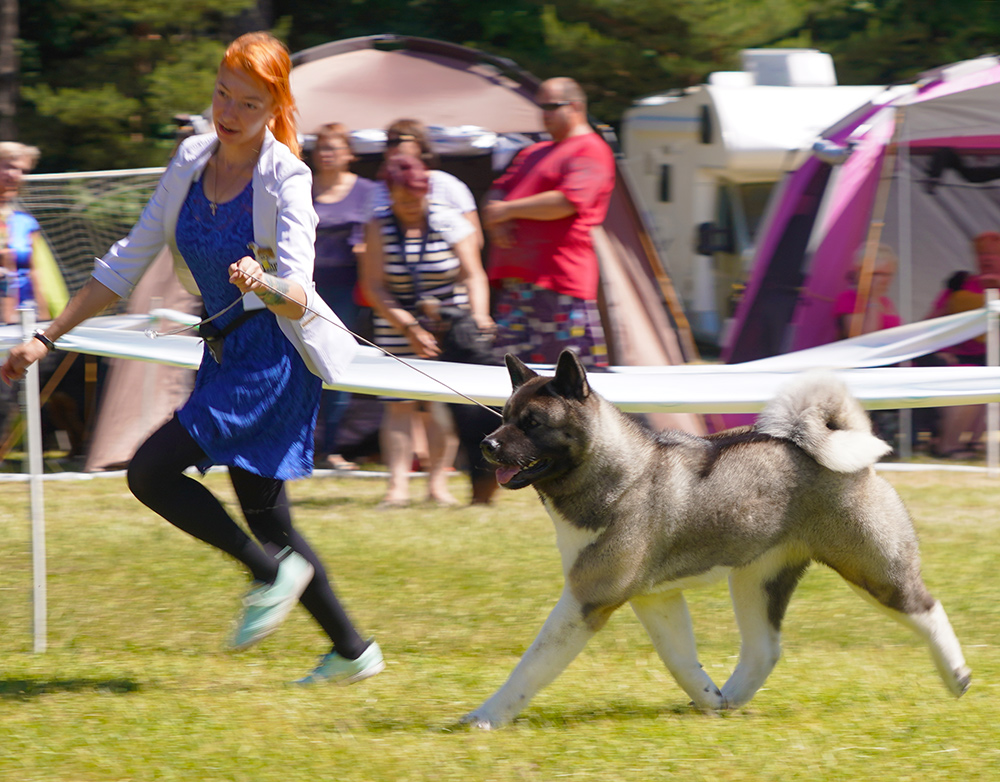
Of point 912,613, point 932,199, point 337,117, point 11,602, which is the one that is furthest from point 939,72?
point 11,602

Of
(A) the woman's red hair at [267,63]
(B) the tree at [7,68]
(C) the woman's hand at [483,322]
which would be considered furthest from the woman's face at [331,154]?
(B) the tree at [7,68]

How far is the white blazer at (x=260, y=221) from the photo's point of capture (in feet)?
11.5

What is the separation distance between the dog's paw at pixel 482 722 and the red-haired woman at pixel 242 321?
62cm

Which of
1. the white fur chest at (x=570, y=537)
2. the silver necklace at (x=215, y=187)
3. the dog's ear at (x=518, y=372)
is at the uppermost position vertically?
the silver necklace at (x=215, y=187)

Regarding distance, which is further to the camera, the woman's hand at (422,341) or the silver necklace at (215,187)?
the woman's hand at (422,341)

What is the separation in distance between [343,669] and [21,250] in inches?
191

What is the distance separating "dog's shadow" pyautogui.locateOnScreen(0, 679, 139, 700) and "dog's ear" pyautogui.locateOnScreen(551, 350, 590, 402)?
1.68 metres

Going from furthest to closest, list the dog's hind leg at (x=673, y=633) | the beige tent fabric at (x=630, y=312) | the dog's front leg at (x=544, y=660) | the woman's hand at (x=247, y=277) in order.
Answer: the beige tent fabric at (x=630, y=312)
the dog's hind leg at (x=673, y=633)
the dog's front leg at (x=544, y=660)
the woman's hand at (x=247, y=277)

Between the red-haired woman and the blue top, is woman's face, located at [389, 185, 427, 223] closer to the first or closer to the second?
the blue top

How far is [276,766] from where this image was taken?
10.8ft

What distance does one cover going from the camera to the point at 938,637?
12.3 ft

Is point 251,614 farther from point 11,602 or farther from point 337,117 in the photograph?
point 337,117

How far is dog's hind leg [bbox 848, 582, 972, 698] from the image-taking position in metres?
3.72

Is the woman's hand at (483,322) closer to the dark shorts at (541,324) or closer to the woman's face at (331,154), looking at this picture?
the dark shorts at (541,324)
